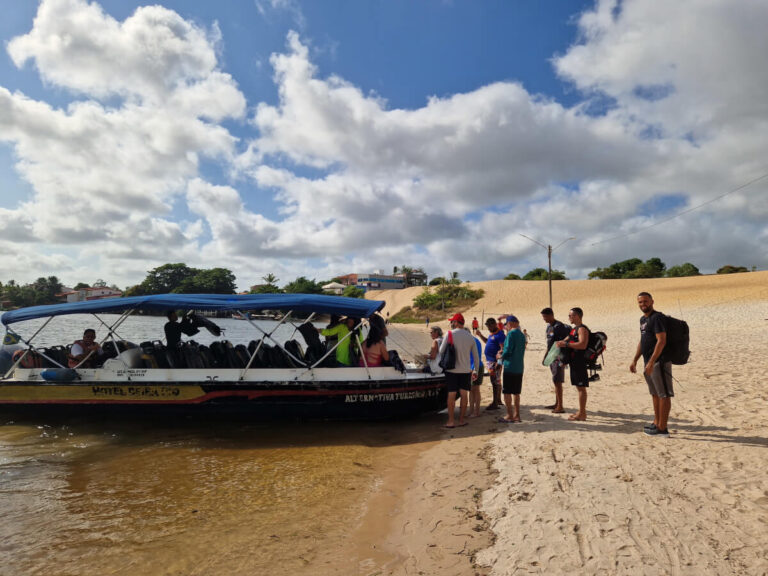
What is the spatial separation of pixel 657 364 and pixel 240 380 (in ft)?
21.8

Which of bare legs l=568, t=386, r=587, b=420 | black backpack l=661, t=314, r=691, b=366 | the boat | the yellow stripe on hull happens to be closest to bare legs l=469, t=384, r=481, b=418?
the boat

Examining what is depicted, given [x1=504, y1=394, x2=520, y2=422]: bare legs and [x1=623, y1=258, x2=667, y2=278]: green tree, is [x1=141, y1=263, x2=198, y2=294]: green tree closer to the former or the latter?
[x1=623, y1=258, x2=667, y2=278]: green tree

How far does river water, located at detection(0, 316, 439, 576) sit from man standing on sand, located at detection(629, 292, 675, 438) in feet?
11.3

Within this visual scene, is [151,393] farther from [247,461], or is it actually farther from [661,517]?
[661,517]

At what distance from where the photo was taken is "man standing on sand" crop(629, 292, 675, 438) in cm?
604

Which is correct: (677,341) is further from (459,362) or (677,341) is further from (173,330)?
(173,330)

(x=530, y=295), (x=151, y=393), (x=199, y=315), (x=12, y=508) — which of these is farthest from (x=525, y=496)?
(x=530, y=295)

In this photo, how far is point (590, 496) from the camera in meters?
4.49

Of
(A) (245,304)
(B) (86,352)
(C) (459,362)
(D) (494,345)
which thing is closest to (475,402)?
(D) (494,345)

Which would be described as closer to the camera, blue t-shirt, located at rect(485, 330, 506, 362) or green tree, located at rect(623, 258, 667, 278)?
blue t-shirt, located at rect(485, 330, 506, 362)

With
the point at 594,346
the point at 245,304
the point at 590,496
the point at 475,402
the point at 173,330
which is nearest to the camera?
the point at 590,496

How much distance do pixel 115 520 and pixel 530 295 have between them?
227ft

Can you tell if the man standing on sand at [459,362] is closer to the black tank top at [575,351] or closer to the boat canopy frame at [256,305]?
the boat canopy frame at [256,305]

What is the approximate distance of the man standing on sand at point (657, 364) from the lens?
6.04 meters
